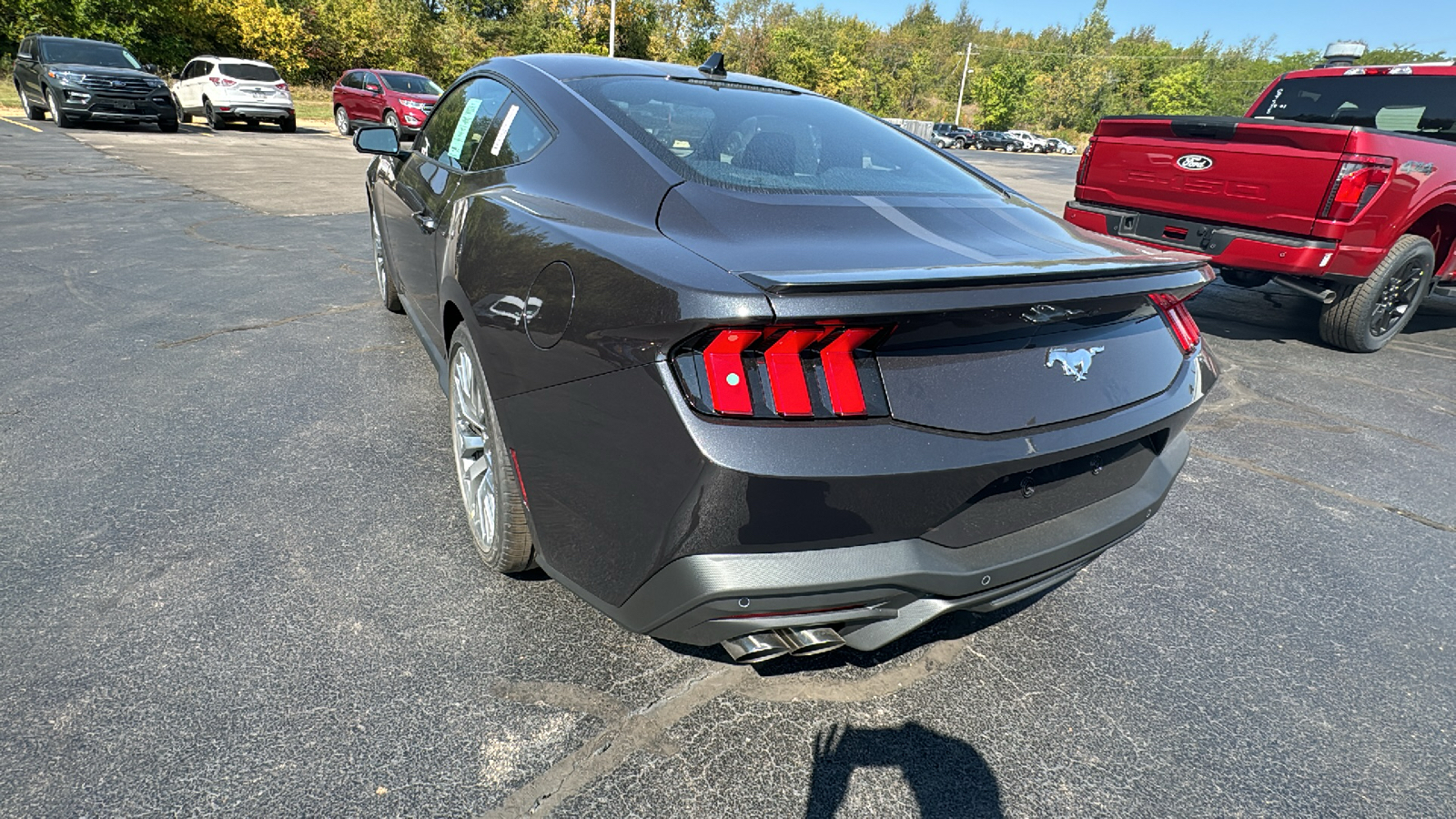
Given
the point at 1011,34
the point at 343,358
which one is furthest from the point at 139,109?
Answer: the point at 1011,34

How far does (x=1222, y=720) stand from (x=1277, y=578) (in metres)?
0.94

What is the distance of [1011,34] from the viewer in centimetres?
10850

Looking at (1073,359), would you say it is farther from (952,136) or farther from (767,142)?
(952,136)

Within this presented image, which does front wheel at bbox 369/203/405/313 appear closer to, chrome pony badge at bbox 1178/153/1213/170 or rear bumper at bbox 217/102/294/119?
chrome pony badge at bbox 1178/153/1213/170

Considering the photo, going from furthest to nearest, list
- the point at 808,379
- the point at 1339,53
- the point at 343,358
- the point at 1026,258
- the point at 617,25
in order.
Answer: the point at 617,25
the point at 1339,53
the point at 343,358
the point at 1026,258
the point at 808,379

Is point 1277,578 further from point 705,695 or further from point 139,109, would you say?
point 139,109

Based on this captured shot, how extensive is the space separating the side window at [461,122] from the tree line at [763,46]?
5.43ft

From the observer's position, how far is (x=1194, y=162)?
5125mm

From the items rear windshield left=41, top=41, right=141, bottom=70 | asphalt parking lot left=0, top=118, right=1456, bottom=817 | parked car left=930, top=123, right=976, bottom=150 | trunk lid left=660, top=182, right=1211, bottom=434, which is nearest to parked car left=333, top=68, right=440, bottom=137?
rear windshield left=41, top=41, right=141, bottom=70

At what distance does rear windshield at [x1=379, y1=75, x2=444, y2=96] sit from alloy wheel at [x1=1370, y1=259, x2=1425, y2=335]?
716 inches

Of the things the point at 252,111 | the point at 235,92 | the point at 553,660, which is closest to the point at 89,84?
the point at 235,92

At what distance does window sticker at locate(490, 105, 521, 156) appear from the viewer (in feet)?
8.72

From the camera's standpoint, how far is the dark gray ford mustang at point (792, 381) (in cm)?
141

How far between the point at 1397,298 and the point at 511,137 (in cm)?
622
